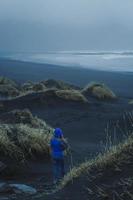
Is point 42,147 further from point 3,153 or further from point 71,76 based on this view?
point 71,76

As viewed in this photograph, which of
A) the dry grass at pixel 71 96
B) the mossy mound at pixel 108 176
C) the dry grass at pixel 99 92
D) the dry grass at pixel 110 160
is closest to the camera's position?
the mossy mound at pixel 108 176

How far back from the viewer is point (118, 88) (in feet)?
171

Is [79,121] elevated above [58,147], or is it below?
below

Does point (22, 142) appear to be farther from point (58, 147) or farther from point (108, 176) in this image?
point (108, 176)

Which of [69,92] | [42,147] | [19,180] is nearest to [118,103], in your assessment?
[69,92]

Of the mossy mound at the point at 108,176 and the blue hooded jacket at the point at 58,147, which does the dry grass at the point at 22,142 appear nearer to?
the blue hooded jacket at the point at 58,147

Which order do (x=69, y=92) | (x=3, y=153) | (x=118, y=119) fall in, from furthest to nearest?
(x=69, y=92)
(x=118, y=119)
(x=3, y=153)

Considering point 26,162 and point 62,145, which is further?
point 26,162

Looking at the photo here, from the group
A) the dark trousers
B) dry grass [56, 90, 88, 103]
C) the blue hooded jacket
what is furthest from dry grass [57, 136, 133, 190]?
dry grass [56, 90, 88, 103]

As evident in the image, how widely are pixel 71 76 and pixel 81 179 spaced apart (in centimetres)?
5830

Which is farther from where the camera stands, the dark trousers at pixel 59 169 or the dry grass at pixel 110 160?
the dark trousers at pixel 59 169

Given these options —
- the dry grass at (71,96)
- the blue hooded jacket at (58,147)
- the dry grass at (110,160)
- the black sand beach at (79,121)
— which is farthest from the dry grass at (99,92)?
the dry grass at (110,160)

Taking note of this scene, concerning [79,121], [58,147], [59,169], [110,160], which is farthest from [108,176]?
[79,121]

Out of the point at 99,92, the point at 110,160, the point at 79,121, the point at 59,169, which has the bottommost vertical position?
the point at 79,121
